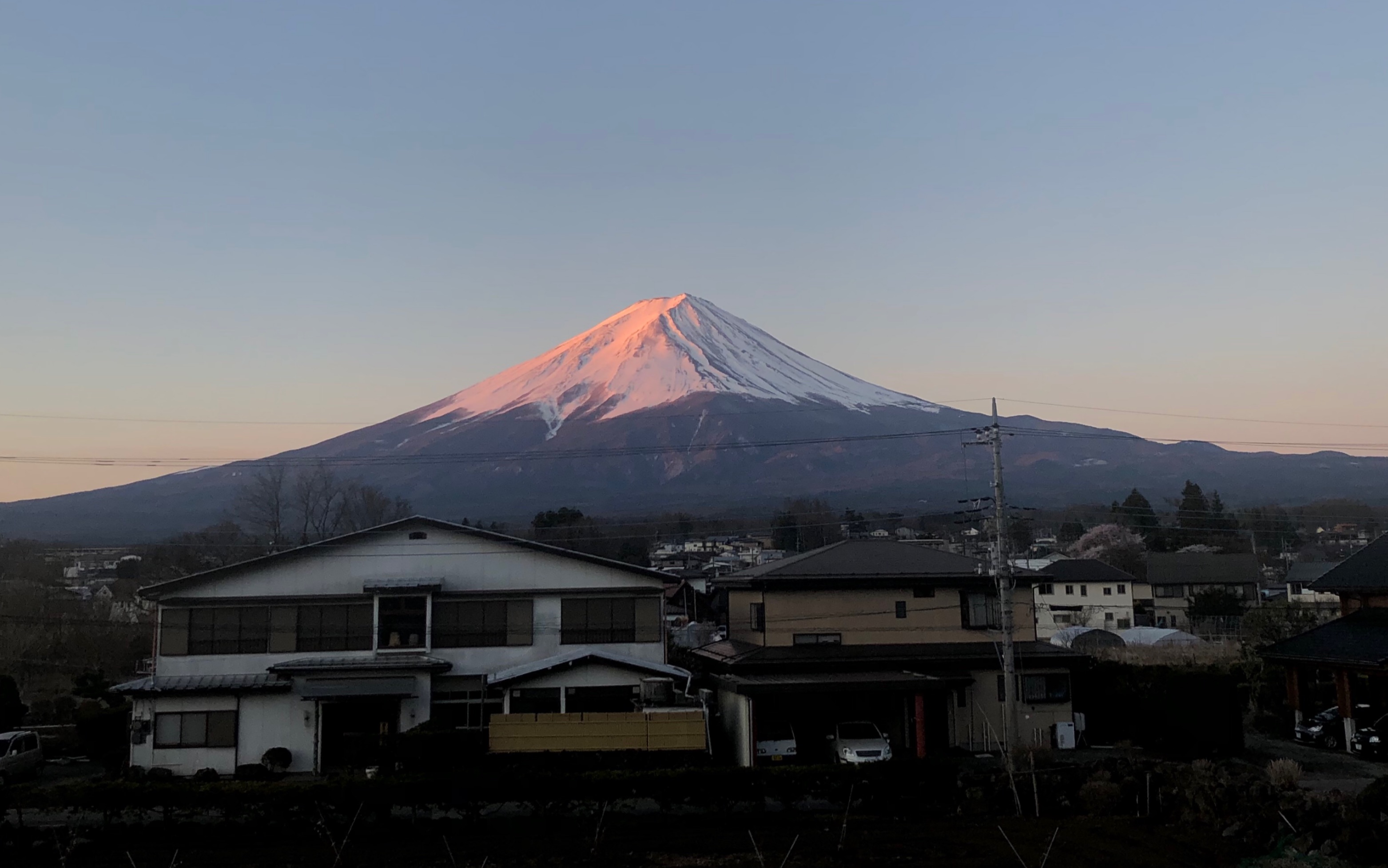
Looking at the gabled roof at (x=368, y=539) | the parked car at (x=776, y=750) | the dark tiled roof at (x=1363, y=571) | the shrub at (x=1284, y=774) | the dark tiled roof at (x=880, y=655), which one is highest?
the gabled roof at (x=368, y=539)

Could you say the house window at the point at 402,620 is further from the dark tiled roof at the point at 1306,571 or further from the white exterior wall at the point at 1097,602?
the dark tiled roof at the point at 1306,571

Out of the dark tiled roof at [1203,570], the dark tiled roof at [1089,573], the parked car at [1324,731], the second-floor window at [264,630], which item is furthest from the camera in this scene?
the dark tiled roof at [1203,570]

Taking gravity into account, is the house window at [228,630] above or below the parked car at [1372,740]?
above

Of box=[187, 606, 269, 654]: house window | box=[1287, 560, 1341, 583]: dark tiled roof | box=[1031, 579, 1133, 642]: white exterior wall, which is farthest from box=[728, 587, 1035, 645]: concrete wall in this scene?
box=[1287, 560, 1341, 583]: dark tiled roof

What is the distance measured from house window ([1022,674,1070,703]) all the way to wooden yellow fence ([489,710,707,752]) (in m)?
9.92

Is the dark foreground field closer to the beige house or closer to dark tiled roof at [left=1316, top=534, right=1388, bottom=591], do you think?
the beige house

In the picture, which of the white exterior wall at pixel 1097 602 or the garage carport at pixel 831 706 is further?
the white exterior wall at pixel 1097 602

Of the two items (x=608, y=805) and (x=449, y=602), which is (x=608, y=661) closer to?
(x=449, y=602)

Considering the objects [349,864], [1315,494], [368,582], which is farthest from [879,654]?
[1315,494]

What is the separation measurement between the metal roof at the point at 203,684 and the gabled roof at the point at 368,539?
235cm

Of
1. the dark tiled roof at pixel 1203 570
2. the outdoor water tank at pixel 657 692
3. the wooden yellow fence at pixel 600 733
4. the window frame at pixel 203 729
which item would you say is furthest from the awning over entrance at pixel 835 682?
the dark tiled roof at pixel 1203 570

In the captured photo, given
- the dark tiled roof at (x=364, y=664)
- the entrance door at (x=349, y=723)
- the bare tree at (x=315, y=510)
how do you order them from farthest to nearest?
1. the bare tree at (x=315, y=510)
2. the entrance door at (x=349, y=723)
3. the dark tiled roof at (x=364, y=664)

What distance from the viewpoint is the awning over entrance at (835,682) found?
2488 cm

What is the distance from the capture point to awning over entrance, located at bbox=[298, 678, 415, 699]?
88.2ft
